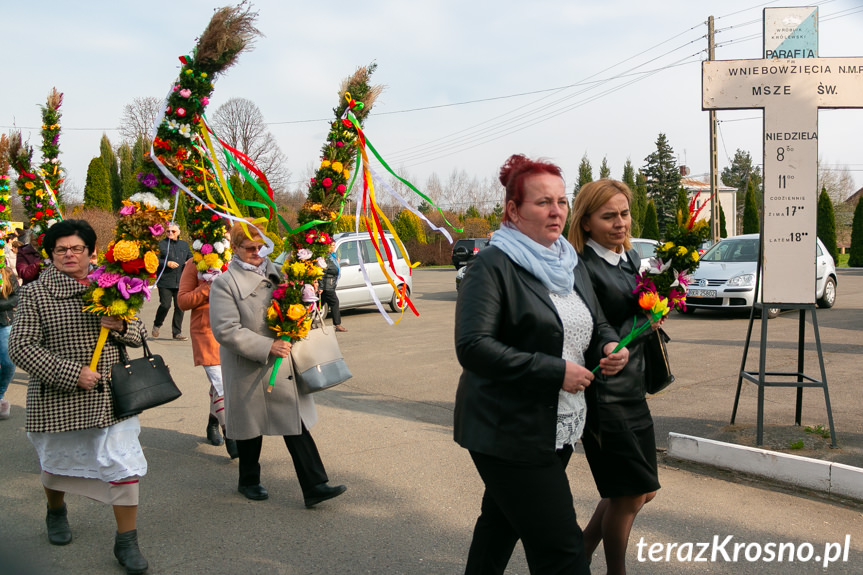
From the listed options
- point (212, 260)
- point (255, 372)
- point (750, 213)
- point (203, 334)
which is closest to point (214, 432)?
point (203, 334)

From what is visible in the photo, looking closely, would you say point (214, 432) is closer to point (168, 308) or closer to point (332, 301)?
point (332, 301)

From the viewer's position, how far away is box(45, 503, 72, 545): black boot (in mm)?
4102

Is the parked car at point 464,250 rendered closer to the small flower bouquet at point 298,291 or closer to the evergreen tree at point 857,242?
the evergreen tree at point 857,242

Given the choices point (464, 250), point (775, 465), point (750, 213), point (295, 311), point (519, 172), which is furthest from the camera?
point (750, 213)

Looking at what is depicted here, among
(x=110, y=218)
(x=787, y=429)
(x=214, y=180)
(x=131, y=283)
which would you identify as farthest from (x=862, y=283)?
(x=110, y=218)

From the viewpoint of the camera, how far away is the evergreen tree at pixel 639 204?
52.2m

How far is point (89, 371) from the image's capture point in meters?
3.74

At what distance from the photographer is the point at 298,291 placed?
447cm

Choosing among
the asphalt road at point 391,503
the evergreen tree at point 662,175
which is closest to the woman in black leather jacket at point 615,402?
the asphalt road at point 391,503

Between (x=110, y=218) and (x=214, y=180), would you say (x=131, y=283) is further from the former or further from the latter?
(x=110, y=218)

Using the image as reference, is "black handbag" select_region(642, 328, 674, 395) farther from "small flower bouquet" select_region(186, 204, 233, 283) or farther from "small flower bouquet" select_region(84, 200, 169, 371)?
"small flower bouquet" select_region(186, 204, 233, 283)

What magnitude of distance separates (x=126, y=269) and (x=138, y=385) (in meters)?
0.65

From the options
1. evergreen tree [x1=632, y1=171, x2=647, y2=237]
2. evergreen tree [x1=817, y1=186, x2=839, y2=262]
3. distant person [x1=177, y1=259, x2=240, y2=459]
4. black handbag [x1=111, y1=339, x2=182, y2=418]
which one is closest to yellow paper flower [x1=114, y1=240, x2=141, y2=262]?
black handbag [x1=111, y1=339, x2=182, y2=418]

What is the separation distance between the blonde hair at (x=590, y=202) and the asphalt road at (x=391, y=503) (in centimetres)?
174
